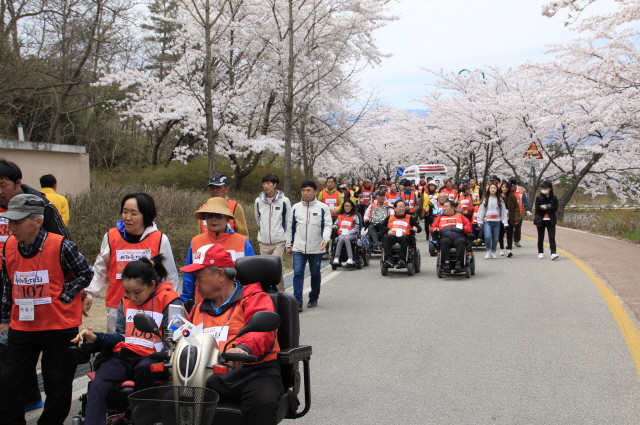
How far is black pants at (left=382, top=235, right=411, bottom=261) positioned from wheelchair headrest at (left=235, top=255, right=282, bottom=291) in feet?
29.7

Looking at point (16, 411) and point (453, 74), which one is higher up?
point (453, 74)

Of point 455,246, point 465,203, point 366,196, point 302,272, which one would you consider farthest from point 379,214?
point 302,272

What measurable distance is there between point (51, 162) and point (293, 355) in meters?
13.7

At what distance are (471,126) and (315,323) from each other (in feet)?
103

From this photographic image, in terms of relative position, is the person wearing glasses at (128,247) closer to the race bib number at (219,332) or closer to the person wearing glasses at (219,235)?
the person wearing glasses at (219,235)

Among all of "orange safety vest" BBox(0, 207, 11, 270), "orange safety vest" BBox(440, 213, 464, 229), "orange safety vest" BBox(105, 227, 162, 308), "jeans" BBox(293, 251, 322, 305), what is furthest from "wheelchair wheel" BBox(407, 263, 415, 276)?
"orange safety vest" BBox(0, 207, 11, 270)

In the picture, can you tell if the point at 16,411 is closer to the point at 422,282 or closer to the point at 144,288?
the point at 144,288

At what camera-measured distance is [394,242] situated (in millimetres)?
13570

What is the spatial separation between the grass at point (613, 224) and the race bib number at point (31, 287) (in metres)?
18.2

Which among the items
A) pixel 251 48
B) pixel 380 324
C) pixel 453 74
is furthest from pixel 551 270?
pixel 453 74

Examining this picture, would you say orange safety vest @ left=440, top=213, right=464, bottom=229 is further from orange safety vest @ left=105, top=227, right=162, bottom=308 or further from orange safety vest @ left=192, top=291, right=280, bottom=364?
orange safety vest @ left=192, top=291, right=280, bottom=364

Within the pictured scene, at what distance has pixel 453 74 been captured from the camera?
42000 mm

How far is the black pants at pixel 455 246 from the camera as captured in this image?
1262 cm

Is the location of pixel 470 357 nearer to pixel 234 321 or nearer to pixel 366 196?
pixel 234 321
